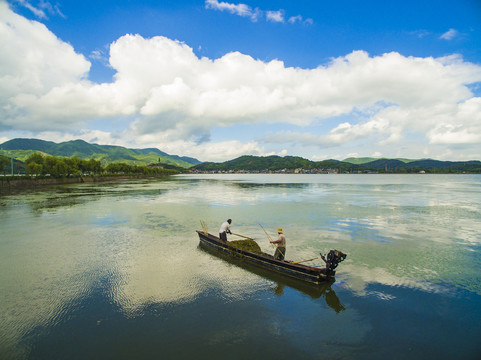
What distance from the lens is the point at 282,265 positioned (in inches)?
596

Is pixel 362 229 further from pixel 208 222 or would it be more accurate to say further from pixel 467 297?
pixel 208 222

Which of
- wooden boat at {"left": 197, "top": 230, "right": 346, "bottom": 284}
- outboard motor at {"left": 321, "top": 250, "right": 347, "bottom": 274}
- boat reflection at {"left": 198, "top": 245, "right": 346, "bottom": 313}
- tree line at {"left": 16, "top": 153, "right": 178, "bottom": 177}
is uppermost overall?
tree line at {"left": 16, "top": 153, "right": 178, "bottom": 177}

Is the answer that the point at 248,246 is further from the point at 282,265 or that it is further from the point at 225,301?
the point at 225,301

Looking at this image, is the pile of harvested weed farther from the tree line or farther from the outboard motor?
the tree line

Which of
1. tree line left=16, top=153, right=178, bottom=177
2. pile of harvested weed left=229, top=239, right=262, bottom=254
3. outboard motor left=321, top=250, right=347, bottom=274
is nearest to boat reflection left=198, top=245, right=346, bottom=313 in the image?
outboard motor left=321, top=250, right=347, bottom=274

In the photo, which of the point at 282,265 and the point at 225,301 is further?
the point at 282,265

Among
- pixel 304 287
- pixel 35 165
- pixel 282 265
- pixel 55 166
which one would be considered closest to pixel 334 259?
pixel 304 287

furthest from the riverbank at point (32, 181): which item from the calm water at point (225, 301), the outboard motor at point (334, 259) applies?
the outboard motor at point (334, 259)

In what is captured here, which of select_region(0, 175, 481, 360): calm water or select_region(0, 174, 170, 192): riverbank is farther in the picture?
select_region(0, 174, 170, 192): riverbank

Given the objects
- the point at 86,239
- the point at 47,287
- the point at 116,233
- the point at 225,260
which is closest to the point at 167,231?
the point at 116,233

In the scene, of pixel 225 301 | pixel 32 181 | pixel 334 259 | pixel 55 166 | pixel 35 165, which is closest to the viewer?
pixel 225 301

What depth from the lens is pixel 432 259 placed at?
1867cm

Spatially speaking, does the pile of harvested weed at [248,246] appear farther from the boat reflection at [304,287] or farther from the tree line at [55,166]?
the tree line at [55,166]

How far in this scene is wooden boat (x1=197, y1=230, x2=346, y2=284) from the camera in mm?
13766
